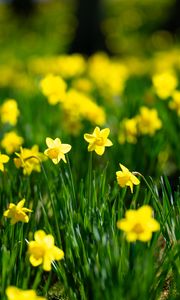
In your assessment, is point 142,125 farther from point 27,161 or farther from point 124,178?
point 124,178

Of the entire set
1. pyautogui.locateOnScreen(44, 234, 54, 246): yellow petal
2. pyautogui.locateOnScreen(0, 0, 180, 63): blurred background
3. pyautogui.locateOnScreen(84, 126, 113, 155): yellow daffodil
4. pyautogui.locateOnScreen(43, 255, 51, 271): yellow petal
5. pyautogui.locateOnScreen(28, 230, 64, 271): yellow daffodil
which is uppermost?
pyautogui.locateOnScreen(0, 0, 180, 63): blurred background

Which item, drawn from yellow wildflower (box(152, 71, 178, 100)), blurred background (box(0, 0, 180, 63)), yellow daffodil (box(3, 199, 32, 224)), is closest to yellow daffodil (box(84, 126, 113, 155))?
yellow daffodil (box(3, 199, 32, 224))

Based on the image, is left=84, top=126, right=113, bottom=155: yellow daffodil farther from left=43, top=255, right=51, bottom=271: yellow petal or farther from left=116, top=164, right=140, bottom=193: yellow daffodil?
left=43, top=255, right=51, bottom=271: yellow petal

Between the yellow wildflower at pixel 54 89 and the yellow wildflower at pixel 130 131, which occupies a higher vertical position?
the yellow wildflower at pixel 54 89

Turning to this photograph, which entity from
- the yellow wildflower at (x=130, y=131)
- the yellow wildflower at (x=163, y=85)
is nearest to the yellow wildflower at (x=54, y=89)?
the yellow wildflower at (x=130, y=131)

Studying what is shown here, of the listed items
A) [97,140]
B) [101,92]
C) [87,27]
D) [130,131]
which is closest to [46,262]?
[97,140]

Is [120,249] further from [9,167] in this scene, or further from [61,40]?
[61,40]

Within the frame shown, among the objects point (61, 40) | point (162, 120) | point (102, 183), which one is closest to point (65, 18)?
point (61, 40)

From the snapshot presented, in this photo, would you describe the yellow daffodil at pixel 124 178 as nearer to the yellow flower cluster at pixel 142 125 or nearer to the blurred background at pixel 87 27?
the yellow flower cluster at pixel 142 125
